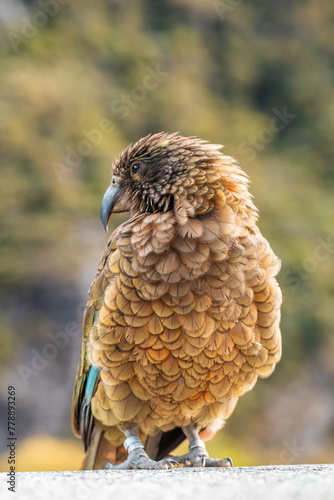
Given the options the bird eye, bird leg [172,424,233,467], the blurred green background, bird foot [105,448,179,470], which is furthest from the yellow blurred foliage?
the bird eye

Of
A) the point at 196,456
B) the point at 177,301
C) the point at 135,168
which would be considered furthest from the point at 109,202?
the point at 196,456

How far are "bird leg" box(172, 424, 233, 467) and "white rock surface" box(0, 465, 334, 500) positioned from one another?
80 centimetres

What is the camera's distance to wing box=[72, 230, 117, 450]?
2932mm

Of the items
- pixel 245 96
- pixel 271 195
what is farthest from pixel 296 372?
pixel 245 96

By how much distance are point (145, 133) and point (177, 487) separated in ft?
28.5

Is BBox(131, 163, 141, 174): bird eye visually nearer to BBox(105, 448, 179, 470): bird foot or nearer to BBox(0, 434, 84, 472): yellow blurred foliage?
BBox(105, 448, 179, 470): bird foot

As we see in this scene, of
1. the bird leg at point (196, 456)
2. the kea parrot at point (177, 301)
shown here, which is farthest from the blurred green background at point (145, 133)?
the kea parrot at point (177, 301)

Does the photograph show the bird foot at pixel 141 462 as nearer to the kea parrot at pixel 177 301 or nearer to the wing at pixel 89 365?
the kea parrot at pixel 177 301

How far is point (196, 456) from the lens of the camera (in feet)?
9.86

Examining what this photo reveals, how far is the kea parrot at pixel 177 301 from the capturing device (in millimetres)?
2605

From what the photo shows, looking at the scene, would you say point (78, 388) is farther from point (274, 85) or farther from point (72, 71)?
point (274, 85)

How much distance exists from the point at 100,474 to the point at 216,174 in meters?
1.60

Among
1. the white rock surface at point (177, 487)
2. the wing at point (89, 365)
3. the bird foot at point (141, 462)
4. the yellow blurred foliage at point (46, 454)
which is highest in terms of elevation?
the yellow blurred foliage at point (46, 454)

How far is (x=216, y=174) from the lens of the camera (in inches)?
111
